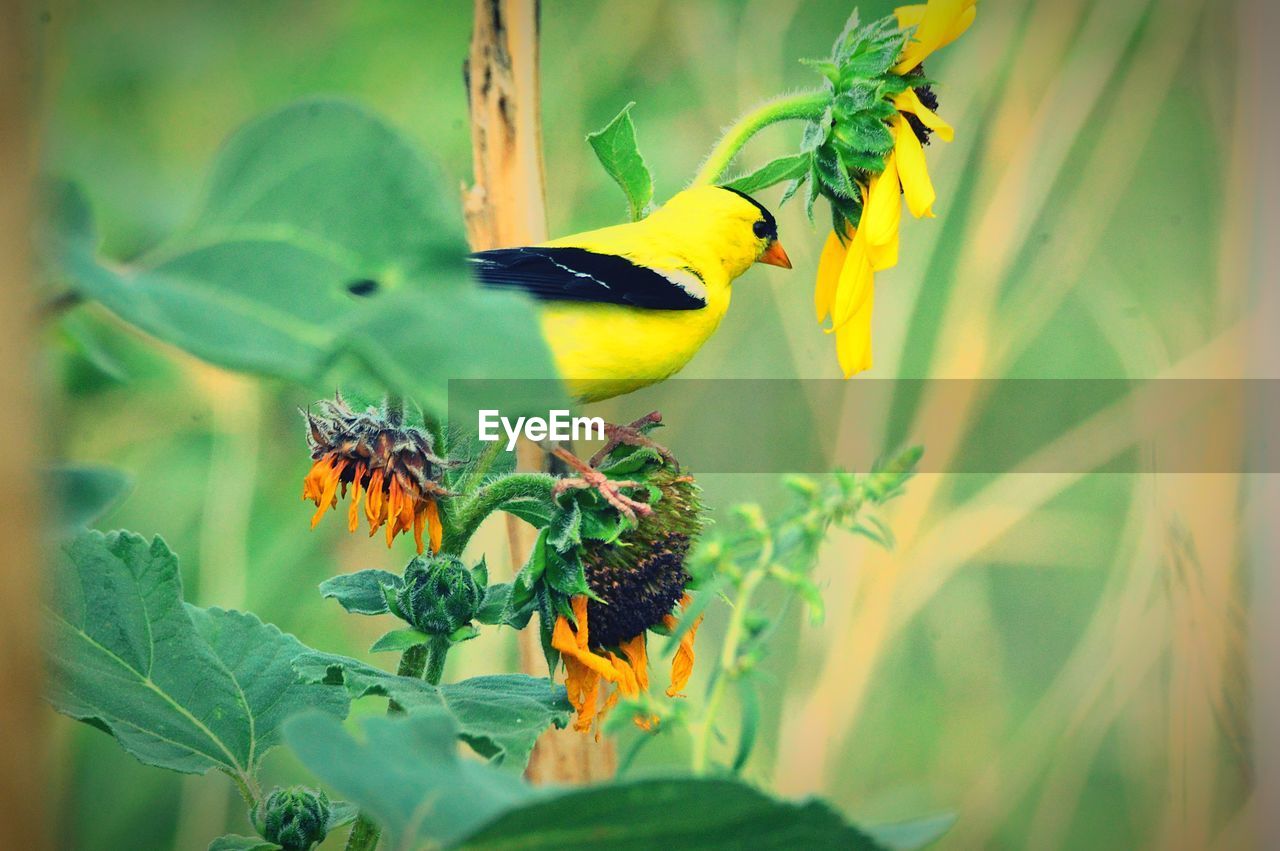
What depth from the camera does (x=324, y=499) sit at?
455 millimetres

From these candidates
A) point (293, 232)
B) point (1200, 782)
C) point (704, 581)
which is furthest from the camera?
point (1200, 782)

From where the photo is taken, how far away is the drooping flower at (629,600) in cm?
45

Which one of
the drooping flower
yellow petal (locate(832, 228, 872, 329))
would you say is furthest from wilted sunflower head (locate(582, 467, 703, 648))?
yellow petal (locate(832, 228, 872, 329))

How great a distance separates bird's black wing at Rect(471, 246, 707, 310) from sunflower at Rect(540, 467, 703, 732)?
12 cm

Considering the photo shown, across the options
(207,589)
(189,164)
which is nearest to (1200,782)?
(207,589)

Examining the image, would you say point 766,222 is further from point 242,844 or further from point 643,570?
point 242,844

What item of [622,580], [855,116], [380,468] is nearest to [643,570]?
[622,580]

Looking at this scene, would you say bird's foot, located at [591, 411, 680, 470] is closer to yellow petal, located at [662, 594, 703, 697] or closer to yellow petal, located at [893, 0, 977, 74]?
yellow petal, located at [662, 594, 703, 697]

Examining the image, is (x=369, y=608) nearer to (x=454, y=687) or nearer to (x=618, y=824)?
(x=454, y=687)

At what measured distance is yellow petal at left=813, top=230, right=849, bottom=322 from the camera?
1.78 feet

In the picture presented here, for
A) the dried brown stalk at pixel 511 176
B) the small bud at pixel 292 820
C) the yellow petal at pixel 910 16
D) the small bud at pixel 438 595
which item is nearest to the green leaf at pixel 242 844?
the small bud at pixel 292 820

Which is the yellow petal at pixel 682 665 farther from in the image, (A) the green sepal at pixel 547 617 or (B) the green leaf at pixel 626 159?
(B) the green leaf at pixel 626 159

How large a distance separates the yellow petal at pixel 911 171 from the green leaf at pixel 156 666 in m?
0.33

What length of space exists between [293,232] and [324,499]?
307 mm
